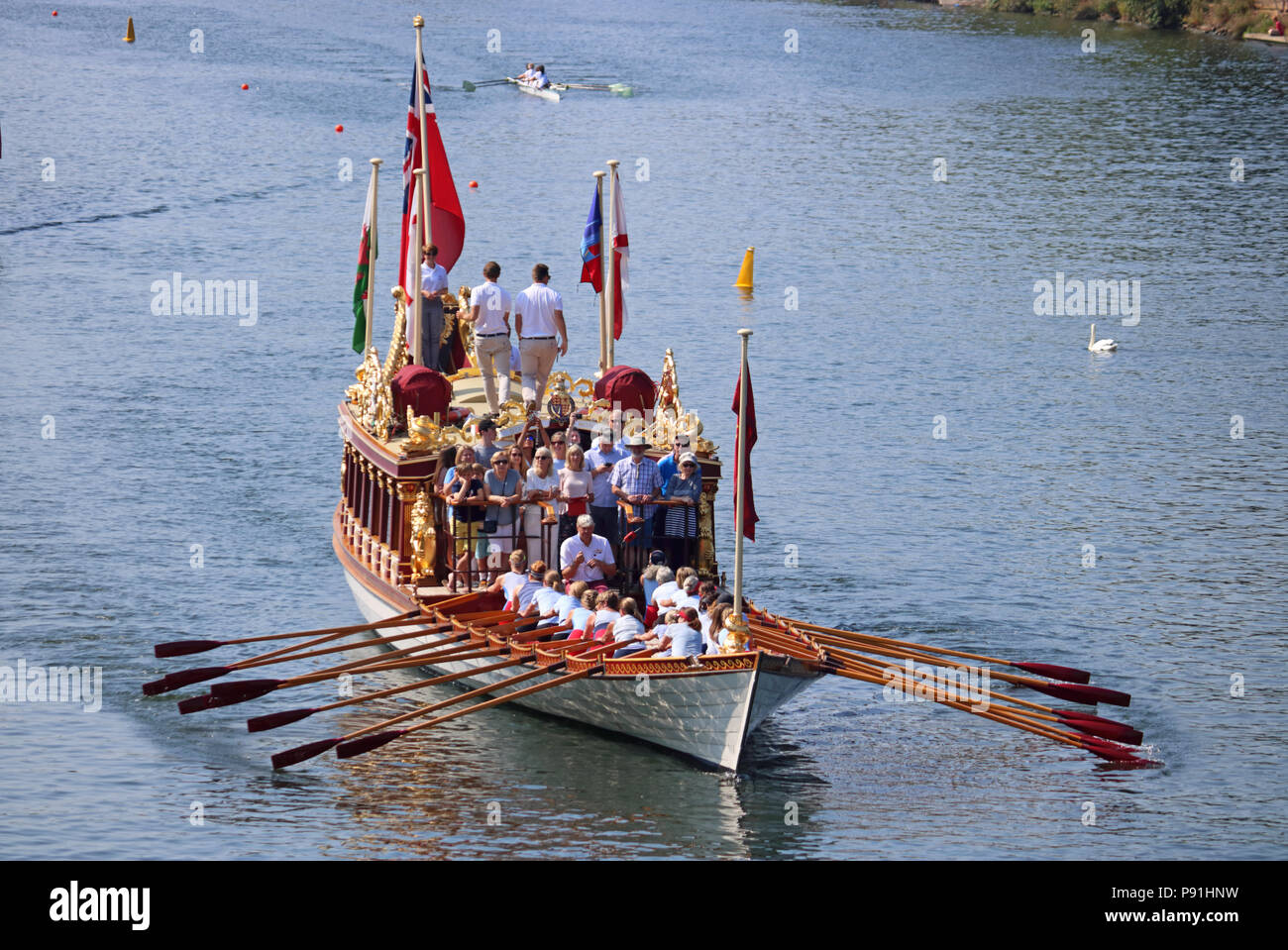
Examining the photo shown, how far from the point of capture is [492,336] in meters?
30.6

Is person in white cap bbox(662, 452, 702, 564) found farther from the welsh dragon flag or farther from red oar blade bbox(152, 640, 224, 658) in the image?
the welsh dragon flag

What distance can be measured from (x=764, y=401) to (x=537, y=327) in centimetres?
1807

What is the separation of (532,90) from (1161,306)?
42.1 m

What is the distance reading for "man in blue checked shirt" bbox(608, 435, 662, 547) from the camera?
2700cm

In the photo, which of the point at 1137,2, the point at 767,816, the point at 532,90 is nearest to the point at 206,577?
the point at 767,816

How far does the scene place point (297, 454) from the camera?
43500 mm

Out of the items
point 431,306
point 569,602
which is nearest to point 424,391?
point 431,306

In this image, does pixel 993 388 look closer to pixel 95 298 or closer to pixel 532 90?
pixel 95 298

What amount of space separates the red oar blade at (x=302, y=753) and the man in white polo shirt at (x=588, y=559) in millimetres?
4842

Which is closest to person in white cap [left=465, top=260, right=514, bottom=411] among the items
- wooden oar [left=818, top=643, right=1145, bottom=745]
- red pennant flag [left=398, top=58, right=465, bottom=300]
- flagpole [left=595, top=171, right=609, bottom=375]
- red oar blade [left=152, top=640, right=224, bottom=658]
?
red pennant flag [left=398, top=58, right=465, bottom=300]

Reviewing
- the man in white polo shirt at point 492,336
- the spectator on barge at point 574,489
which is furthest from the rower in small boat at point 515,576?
the man in white polo shirt at point 492,336

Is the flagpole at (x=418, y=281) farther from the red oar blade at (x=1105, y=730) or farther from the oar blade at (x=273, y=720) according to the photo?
the red oar blade at (x=1105, y=730)

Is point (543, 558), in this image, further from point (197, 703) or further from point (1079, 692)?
point (1079, 692)

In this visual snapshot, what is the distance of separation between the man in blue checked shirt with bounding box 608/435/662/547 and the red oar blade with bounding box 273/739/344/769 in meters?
6.07
